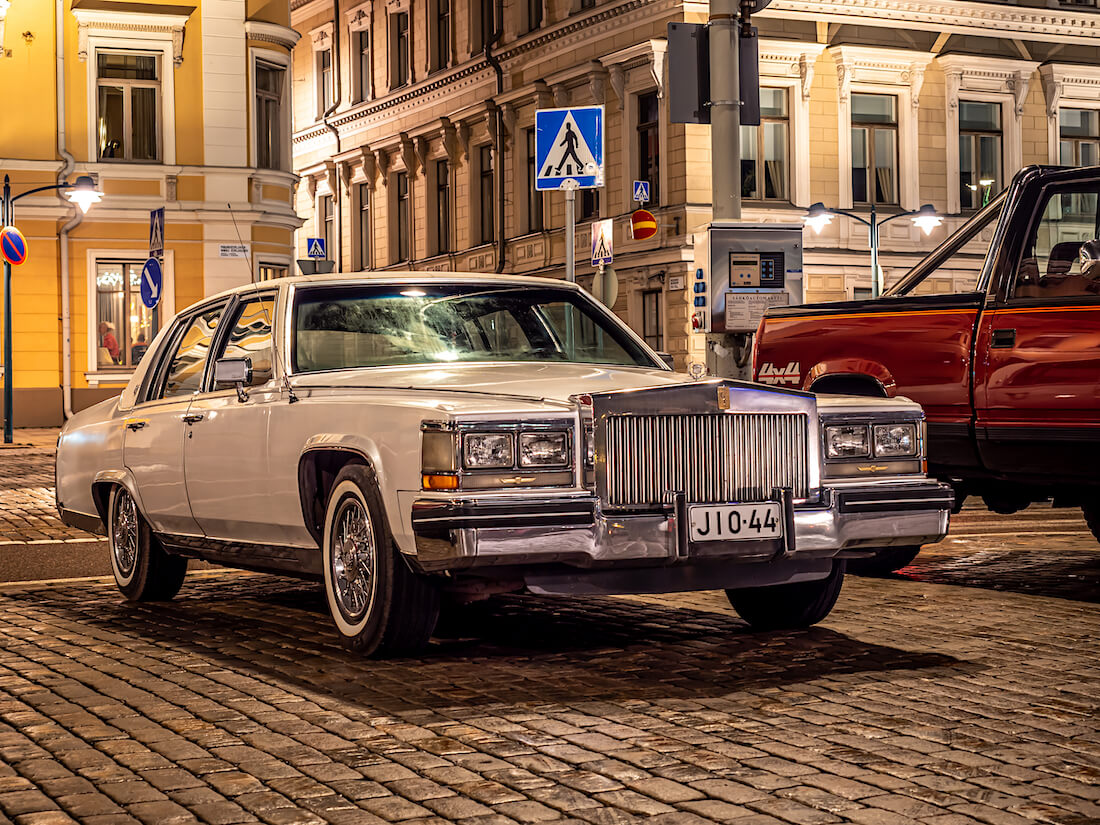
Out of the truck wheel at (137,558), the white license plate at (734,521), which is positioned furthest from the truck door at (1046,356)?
the truck wheel at (137,558)

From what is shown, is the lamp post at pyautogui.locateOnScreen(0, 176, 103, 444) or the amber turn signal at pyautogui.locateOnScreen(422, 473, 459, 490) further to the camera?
the lamp post at pyautogui.locateOnScreen(0, 176, 103, 444)

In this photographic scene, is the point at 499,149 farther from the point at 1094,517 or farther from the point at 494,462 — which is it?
the point at 494,462

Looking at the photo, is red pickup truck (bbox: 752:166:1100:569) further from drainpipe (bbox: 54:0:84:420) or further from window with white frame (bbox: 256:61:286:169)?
window with white frame (bbox: 256:61:286:169)

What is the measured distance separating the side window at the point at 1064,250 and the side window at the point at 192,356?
4311 millimetres

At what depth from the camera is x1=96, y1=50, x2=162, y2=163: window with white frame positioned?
3447cm

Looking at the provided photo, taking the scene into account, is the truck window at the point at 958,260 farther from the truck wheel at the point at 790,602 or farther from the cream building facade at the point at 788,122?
the cream building facade at the point at 788,122

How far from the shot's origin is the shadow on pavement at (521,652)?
6.43 m

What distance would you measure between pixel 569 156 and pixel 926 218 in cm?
2463

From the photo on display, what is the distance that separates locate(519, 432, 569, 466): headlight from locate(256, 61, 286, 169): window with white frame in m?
30.1

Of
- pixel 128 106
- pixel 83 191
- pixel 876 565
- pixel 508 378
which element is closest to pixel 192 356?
pixel 508 378

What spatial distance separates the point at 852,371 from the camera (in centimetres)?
1045

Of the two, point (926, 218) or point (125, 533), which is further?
point (926, 218)

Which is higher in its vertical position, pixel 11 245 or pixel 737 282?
pixel 11 245

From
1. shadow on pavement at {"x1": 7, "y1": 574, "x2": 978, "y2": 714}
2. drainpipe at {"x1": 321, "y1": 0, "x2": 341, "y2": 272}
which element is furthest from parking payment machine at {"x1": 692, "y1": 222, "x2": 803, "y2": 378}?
drainpipe at {"x1": 321, "y1": 0, "x2": 341, "y2": 272}
